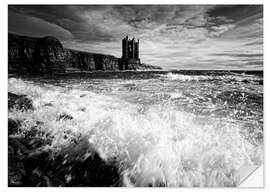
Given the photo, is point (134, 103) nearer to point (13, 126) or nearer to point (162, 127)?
point (162, 127)

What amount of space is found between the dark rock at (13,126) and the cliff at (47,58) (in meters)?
Answer: 0.60

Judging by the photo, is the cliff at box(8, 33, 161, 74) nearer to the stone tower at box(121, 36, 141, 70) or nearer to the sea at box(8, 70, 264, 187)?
the stone tower at box(121, 36, 141, 70)

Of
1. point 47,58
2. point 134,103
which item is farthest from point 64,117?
point 47,58

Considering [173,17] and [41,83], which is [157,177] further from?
[41,83]

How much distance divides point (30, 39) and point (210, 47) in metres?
2.29

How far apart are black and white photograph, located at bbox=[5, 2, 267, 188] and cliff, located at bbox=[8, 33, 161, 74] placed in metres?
0.01

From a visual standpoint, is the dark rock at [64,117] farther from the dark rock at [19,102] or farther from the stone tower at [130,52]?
the stone tower at [130,52]

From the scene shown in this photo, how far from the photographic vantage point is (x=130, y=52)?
2.32 meters

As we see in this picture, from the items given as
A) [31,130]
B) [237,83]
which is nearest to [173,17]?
[237,83]

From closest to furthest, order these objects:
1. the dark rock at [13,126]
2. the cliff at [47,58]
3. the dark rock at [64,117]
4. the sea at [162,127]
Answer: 1. the sea at [162,127]
2. the dark rock at [13,126]
3. the dark rock at [64,117]
4. the cliff at [47,58]

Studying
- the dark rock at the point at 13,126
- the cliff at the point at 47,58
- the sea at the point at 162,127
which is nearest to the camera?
the sea at the point at 162,127

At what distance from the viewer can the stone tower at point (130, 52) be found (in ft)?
7.42

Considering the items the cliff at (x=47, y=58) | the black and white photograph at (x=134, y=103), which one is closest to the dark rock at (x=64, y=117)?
the black and white photograph at (x=134, y=103)

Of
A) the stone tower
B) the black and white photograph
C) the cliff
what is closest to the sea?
the black and white photograph
